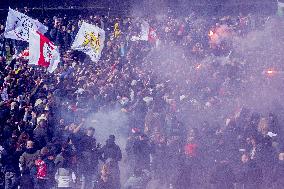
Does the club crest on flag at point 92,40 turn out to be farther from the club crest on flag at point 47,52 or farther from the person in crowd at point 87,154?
the person in crowd at point 87,154

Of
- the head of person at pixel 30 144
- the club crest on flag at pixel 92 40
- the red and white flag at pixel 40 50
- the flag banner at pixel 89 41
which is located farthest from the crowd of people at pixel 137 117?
the club crest on flag at pixel 92 40

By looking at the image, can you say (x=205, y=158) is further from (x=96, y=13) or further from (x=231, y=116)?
(x=96, y=13)

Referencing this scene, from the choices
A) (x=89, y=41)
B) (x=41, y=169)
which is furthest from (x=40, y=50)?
(x=41, y=169)

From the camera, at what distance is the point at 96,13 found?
2389 cm

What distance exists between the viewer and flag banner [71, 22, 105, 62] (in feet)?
51.4

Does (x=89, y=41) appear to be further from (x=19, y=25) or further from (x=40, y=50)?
(x=19, y=25)

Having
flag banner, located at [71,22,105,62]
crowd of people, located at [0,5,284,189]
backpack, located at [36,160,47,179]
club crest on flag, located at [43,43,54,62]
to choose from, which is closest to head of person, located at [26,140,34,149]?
crowd of people, located at [0,5,284,189]

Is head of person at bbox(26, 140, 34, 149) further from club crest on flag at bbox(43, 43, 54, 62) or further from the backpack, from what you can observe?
club crest on flag at bbox(43, 43, 54, 62)

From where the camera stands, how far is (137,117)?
1499cm

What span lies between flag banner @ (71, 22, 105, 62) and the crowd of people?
108cm

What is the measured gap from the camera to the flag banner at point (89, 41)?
51.4ft

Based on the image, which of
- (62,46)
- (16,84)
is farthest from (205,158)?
(62,46)

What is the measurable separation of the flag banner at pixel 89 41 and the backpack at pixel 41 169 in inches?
239

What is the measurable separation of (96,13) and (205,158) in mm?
14051
